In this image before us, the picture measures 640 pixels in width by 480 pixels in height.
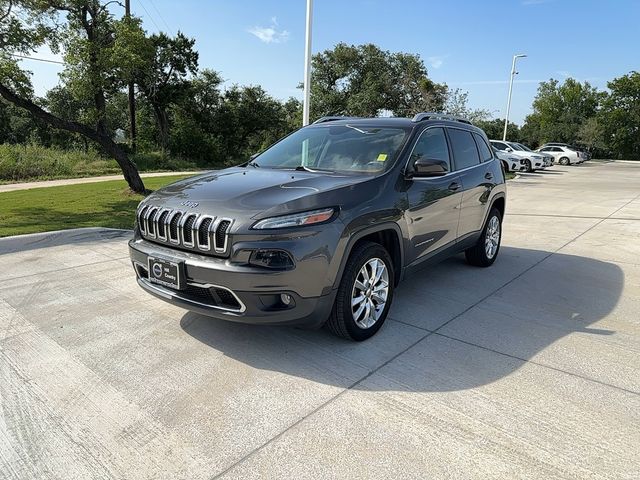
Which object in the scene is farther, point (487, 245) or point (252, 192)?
point (487, 245)

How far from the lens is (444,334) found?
3816mm

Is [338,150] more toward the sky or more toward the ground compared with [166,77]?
more toward the ground

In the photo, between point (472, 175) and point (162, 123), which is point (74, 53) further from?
point (162, 123)

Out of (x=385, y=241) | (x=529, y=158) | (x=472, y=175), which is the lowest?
(x=385, y=241)

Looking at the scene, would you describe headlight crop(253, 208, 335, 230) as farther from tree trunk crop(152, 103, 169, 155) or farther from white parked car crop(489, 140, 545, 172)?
tree trunk crop(152, 103, 169, 155)

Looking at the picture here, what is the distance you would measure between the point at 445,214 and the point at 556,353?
64.3 inches

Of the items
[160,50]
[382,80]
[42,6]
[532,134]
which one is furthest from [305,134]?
[532,134]

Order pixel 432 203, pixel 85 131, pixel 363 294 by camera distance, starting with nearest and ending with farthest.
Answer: pixel 363 294 < pixel 432 203 < pixel 85 131

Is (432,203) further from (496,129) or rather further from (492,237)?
(496,129)

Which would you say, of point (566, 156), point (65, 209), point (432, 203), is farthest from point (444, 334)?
point (566, 156)

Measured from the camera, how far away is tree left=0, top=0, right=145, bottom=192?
976 cm

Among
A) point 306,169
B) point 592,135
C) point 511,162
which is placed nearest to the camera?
point 306,169

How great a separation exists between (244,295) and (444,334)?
5.88 feet

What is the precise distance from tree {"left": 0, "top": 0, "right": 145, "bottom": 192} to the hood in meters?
8.40
